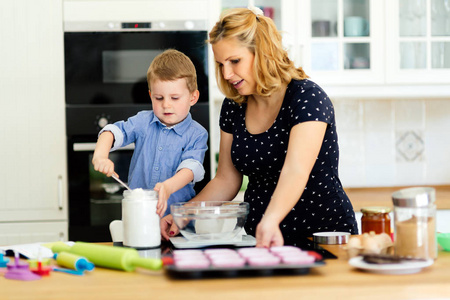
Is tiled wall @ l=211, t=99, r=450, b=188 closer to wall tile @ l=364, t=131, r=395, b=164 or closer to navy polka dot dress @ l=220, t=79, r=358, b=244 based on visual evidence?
wall tile @ l=364, t=131, r=395, b=164

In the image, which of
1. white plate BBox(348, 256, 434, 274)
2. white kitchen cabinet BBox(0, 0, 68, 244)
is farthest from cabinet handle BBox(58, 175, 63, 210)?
white plate BBox(348, 256, 434, 274)

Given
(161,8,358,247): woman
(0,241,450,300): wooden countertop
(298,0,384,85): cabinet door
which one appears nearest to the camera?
(0,241,450,300): wooden countertop

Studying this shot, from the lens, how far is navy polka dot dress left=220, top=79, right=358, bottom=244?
1.65 metres

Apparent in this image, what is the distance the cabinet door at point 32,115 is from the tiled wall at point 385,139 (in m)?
1.49

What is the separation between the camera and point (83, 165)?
2682 millimetres

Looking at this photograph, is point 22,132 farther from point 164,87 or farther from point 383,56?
point 383,56

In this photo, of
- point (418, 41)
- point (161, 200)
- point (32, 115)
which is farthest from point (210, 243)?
point (418, 41)

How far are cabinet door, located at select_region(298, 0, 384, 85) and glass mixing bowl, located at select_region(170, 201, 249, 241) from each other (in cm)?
167

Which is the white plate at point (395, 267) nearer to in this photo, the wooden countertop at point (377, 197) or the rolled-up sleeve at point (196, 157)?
the rolled-up sleeve at point (196, 157)

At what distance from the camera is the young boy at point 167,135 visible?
5.52 ft

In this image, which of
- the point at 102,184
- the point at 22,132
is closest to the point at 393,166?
the point at 102,184

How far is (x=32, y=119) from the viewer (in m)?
2.68

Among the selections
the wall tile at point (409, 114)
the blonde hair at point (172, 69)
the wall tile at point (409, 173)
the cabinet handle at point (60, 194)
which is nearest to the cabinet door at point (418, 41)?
the wall tile at point (409, 114)

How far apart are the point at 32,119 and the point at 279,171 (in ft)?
4.69
